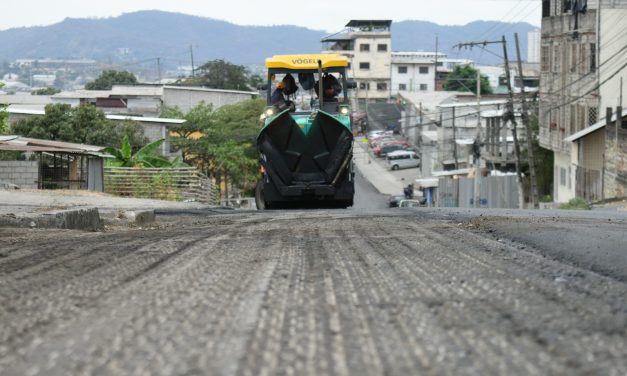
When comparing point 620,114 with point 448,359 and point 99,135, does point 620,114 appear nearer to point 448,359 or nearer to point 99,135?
point 99,135

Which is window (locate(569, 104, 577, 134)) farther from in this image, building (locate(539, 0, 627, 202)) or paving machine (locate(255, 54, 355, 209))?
paving machine (locate(255, 54, 355, 209))

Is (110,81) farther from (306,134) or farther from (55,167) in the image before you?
(306,134)

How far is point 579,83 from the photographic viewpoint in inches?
1572

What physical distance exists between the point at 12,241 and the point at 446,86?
112 m

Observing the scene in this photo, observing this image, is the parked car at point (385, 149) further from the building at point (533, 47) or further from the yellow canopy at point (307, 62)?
the building at point (533, 47)

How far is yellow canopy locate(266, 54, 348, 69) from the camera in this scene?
60.2 feet

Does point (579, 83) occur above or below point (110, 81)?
below

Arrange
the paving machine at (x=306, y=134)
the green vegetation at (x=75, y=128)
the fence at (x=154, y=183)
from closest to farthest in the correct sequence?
1. the paving machine at (x=306, y=134)
2. the fence at (x=154, y=183)
3. the green vegetation at (x=75, y=128)

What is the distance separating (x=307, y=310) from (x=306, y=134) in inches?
512

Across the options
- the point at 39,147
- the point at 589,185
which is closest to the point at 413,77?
the point at 589,185

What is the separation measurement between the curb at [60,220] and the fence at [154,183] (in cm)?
1620

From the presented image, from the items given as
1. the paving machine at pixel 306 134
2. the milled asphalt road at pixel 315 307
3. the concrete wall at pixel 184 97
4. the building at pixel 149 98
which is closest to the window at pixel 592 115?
the paving machine at pixel 306 134

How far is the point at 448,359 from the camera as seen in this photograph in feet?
12.1

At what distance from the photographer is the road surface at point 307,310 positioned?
145 inches
